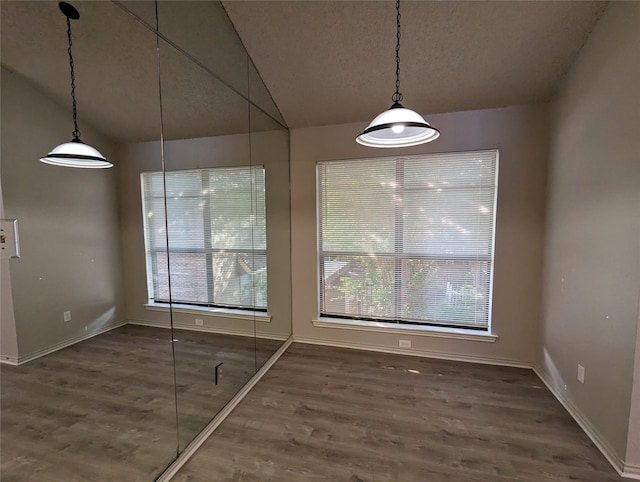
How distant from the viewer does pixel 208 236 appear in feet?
7.55

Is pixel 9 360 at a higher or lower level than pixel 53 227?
lower

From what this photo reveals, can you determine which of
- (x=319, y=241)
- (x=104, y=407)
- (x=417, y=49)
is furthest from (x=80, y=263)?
(x=417, y=49)

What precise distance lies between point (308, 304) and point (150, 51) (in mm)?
2883

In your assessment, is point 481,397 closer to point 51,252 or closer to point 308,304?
point 308,304

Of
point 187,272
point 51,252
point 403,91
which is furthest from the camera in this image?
point 403,91

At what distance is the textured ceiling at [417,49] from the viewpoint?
2.16 m

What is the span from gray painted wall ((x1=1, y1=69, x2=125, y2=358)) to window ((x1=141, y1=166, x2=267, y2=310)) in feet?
0.80

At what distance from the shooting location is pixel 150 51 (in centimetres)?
171

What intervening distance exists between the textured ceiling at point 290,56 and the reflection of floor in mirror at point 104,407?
3.60 ft

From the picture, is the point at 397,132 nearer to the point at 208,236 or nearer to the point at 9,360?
the point at 208,236

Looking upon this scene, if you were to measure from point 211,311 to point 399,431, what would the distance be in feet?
5.47

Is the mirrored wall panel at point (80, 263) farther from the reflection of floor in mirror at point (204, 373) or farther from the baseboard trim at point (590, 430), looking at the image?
the baseboard trim at point (590, 430)

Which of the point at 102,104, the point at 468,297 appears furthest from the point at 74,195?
the point at 468,297

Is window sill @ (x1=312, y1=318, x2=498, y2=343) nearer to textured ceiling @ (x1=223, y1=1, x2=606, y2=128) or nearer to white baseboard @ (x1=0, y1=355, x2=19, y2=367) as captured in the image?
textured ceiling @ (x1=223, y1=1, x2=606, y2=128)
